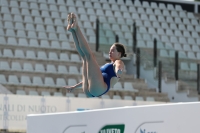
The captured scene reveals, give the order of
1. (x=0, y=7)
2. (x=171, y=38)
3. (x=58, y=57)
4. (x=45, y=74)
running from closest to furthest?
(x=45, y=74) < (x=58, y=57) < (x=0, y=7) < (x=171, y=38)

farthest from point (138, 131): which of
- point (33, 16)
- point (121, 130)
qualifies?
point (33, 16)

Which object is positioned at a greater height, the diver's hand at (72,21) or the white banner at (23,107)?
the diver's hand at (72,21)

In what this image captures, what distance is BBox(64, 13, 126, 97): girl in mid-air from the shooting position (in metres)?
6.11

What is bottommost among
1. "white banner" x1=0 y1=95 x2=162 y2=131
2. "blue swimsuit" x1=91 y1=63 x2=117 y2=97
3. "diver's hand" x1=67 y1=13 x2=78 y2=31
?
"white banner" x1=0 y1=95 x2=162 y2=131

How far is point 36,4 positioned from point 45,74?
448 centimetres

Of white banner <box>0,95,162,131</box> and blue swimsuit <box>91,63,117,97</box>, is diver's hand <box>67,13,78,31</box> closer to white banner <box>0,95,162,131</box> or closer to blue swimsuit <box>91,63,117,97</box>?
blue swimsuit <box>91,63,117,97</box>

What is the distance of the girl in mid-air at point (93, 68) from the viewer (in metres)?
6.11

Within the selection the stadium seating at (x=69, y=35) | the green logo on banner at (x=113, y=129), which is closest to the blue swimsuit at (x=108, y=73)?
the green logo on banner at (x=113, y=129)

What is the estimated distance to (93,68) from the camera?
637 cm

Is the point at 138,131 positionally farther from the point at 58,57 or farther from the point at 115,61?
the point at 58,57

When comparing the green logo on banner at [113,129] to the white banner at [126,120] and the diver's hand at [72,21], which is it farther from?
the diver's hand at [72,21]

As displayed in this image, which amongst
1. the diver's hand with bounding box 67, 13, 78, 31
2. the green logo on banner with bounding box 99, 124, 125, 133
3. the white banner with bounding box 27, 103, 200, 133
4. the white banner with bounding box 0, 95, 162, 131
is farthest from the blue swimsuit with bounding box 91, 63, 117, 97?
the white banner with bounding box 0, 95, 162, 131

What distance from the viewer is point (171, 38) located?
21.0m

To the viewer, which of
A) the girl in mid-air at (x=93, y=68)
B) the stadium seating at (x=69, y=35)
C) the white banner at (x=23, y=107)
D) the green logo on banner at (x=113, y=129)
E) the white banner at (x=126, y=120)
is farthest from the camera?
the stadium seating at (x=69, y=35)
